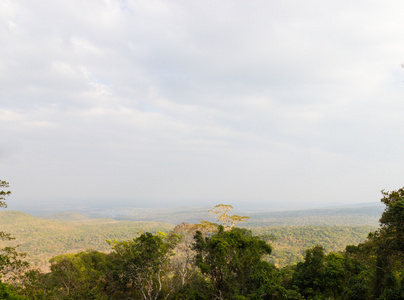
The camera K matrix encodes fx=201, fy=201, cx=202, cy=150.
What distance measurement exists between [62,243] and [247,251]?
166 m

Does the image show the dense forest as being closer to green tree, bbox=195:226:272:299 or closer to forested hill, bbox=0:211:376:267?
green tree, bbox=195:226:272:299

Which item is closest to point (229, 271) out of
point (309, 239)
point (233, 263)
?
point (233, 263)

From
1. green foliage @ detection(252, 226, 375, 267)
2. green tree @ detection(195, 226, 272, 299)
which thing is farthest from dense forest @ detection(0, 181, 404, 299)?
green foliage @ detection(252, 226, 375, 267)

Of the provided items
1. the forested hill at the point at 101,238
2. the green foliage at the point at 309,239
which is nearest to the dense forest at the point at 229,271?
the forested hill at the point at 101,238

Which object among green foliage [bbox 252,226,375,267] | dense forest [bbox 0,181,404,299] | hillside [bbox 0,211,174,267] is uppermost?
dense forest [bbox 0,181,404,299]

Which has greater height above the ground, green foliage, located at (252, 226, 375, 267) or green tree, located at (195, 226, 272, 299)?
green tree, located at (195, 226, 272, 299)

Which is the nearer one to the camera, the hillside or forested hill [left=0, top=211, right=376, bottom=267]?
forested hill [left=0, top=211, right=376, bottom=267]

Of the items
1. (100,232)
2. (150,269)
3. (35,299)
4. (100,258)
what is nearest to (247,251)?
(150,269)

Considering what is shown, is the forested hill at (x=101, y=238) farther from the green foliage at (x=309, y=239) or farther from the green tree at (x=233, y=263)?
the green tree at (x=233, y=263)

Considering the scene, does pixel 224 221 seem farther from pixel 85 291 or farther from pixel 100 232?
pixel 100 232

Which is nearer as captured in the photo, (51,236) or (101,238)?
(51,236)

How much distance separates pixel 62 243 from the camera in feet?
449

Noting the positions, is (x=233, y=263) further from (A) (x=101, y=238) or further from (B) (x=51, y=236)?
(B) (x=51, y=236)

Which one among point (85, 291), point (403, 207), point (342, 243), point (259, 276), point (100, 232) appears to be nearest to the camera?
point (403, 207)
